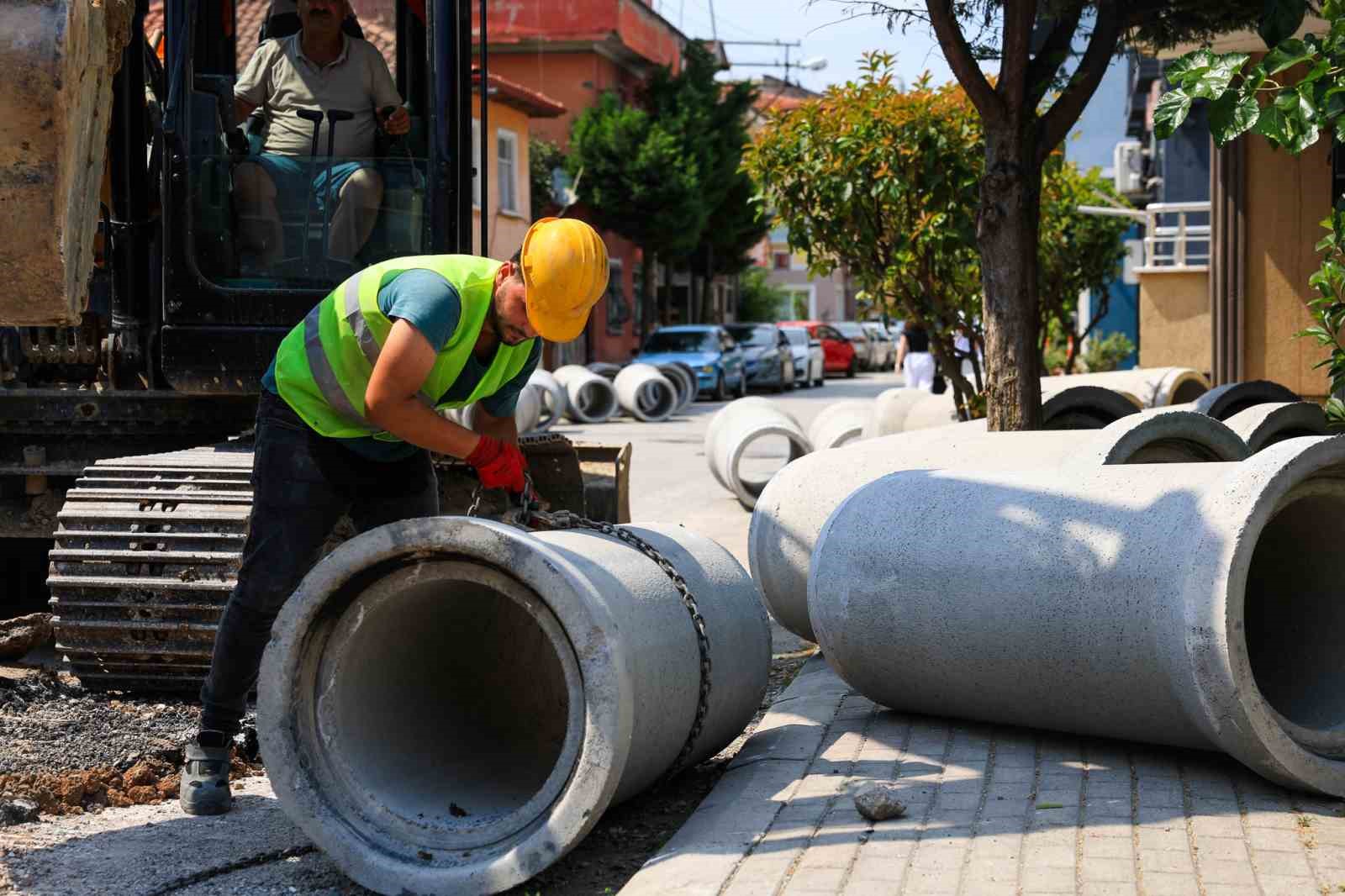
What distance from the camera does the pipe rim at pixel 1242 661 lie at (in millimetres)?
4602

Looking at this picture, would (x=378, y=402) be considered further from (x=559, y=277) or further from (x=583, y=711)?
(x=583, y=711)

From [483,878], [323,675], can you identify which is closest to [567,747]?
[483,878]

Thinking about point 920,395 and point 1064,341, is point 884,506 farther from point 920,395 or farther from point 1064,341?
point 1064,341

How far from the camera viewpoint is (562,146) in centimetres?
4084

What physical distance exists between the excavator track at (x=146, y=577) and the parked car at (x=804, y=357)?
1258 inches

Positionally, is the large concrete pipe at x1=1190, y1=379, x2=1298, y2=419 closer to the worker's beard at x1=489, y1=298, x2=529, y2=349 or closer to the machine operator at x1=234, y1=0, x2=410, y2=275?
the machine operator at x1=234, y1=0, x2=410, y2=275

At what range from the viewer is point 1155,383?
1451 cm

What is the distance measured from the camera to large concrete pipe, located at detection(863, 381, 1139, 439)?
10430 mm

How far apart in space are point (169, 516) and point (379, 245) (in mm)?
1483

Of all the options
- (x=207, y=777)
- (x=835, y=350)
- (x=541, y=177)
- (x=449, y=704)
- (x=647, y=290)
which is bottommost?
(x=207, y=777)

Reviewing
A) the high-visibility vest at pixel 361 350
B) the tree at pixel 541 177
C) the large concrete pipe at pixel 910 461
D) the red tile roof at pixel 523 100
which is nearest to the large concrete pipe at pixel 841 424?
the large concrete pipe at pixel 910 461

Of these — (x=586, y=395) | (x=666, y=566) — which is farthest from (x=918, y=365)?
(x=666, y=566)

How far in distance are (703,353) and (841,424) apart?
17.2 meters

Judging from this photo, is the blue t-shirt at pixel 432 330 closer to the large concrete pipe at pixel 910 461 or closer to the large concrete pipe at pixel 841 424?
the large concrete pipe at pixel 910 461
